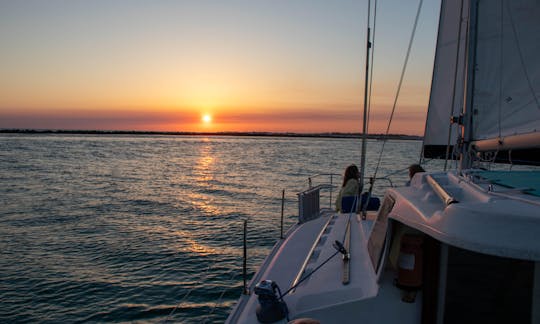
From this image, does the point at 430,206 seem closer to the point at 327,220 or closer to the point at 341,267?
the point at 341,267

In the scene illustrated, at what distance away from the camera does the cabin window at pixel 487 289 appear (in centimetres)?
337

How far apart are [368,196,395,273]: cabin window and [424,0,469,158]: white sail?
13.5ft

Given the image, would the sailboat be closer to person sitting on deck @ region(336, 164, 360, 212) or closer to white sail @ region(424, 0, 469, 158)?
white sail @ region(424, 0, 469, 158)

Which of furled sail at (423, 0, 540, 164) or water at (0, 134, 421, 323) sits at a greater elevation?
furled sail at (423, 0, 540, 164)

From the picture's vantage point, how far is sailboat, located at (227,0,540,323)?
317 centimetres

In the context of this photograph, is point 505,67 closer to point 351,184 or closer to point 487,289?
point 351,184

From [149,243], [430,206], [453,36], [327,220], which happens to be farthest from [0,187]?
[430,206]

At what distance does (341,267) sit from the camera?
214 inches

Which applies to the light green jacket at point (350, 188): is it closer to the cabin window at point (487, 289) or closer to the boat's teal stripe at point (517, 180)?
the boat's teal stripe at point (517, 180)

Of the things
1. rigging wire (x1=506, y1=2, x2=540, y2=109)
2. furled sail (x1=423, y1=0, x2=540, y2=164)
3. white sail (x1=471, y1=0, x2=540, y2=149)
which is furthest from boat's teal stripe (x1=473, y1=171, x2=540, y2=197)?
rigging wire (x1=506, y1=2, x2=540, y2=109)

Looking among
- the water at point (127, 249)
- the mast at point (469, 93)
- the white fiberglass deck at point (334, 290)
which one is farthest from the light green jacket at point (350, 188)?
the water at point (127, 249)

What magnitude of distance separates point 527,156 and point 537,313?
4.03m

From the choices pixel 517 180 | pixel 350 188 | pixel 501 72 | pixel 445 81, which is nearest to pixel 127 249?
pixel 350 188

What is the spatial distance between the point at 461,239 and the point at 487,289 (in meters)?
0.99
